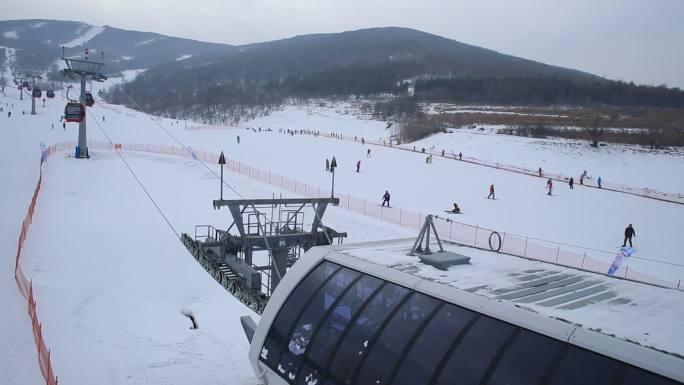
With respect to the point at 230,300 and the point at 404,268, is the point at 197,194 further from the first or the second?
the point at 404,268

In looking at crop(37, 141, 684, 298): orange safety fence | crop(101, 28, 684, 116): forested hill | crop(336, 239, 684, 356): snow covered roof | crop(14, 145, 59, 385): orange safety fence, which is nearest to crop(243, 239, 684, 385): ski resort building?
crop(336, 239, 684, 356): snow covered roof

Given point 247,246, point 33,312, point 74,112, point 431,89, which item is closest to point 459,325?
point 247,246

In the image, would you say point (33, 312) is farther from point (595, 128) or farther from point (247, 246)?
point (595, 128)

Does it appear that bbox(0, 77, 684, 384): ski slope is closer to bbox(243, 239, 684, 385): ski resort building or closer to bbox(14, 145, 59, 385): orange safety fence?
bbox(14, 145, 59, 385): orange safety fence

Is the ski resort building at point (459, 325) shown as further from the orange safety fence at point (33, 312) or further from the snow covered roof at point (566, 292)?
the orange safety fence at point (33, 312)

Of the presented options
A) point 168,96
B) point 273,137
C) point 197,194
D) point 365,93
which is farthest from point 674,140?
point 168,96

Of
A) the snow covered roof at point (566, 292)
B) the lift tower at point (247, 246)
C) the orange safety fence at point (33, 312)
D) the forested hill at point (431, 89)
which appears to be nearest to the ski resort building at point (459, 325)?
the snow covered roof at point (566, 292)

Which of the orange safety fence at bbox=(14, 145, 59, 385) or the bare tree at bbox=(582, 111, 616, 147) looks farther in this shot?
the bare tree at bbox=(582, 111, 616, 147)
